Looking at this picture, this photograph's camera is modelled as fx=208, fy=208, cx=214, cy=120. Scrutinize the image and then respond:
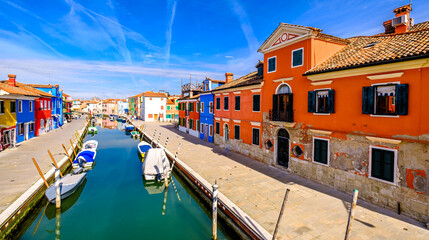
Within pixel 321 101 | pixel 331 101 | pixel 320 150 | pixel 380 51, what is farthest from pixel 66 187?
pixel 380 51

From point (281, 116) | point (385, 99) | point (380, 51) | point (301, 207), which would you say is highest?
point (380, 51)

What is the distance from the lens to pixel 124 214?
36.6 ft

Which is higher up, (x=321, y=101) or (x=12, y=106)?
(x=321, y=101)

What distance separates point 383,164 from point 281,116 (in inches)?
250

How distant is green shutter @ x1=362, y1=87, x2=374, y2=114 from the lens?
9.84 metres

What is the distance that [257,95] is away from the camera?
57.8 ft

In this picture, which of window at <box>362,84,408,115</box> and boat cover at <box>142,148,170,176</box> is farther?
boat cover at <box>142,148,170,176</box>

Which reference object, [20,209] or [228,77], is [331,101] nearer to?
[20,209]

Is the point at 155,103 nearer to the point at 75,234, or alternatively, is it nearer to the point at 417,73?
the point at 75,234

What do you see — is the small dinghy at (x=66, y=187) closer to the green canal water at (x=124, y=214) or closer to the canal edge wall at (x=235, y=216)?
the green canal water at (x=124, y=214)

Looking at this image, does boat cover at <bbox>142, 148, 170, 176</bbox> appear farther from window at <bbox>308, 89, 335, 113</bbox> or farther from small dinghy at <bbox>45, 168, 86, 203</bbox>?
window at <bbox>308, 89, 335, 113</bbox>

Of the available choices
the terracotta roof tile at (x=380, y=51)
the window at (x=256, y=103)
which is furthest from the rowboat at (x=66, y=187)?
the terracotta roof tile at (x=380, y=51)

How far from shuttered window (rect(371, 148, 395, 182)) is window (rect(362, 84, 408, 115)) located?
1814 mm

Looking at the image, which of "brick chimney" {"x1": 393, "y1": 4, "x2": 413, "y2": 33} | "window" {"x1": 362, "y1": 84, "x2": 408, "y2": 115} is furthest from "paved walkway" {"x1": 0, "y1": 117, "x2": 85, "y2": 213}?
"brick chimney" {"x1": 393, "y1": 4, "x2": 413, "y2": 33}
